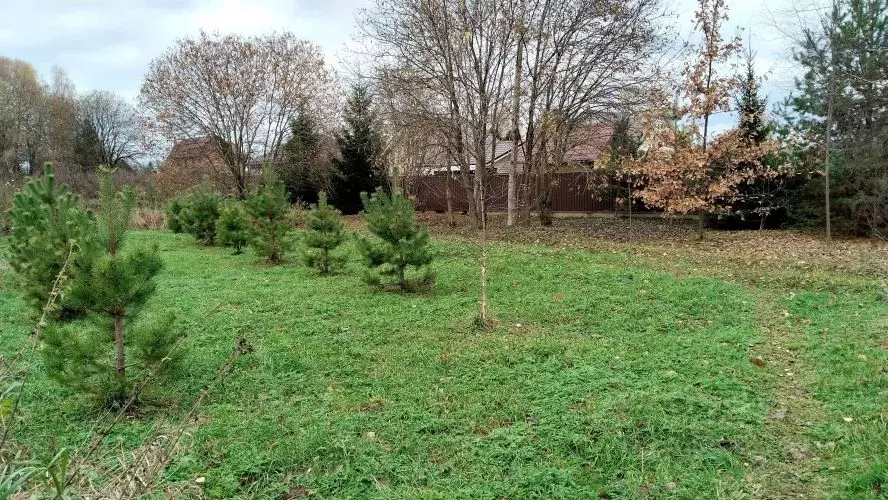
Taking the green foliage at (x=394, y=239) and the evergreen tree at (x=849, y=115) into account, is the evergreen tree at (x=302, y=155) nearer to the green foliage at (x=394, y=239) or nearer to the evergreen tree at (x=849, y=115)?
the green foliage at (x=394, y=239)

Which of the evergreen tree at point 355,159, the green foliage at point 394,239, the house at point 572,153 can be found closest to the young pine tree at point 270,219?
the green foliage at point 394,239

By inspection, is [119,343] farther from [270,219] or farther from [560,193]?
[560,193]

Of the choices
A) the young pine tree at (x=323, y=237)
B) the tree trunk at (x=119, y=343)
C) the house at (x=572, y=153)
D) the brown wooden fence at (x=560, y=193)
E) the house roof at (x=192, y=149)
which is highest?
the house roof at (x=192, y=149)

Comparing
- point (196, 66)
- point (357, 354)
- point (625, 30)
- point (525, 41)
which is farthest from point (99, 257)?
point (196, 66)

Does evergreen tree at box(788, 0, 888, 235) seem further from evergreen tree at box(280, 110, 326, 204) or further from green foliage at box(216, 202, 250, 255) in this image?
evergreen tree at box(280, 110, 326, 204)

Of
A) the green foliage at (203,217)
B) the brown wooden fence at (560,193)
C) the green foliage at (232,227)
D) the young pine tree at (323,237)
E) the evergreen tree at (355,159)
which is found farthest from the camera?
the evergreen tree at (355,159)

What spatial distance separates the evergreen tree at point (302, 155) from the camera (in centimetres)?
2111

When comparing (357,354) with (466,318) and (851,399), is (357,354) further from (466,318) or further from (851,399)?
(851,399)

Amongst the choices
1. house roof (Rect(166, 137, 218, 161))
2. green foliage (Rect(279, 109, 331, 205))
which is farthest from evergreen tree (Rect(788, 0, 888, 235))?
house roof (Rect(166, 137, 218, 161))

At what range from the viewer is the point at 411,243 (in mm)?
7387

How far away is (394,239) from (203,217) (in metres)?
8.57

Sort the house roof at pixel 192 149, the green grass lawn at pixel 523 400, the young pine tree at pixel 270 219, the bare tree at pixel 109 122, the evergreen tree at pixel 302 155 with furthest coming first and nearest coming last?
1. the bare tree at pixel 109 122
2. the evergreen tree at pixel 302 155
3. the house roof at pixel 192 149
4. the young pine tree at pixel 270 219
5. the green grass lawn at pixel 523 400

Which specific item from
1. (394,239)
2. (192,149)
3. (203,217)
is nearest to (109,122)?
(192,149)

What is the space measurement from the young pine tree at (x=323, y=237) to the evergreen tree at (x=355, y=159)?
11.0 metres
